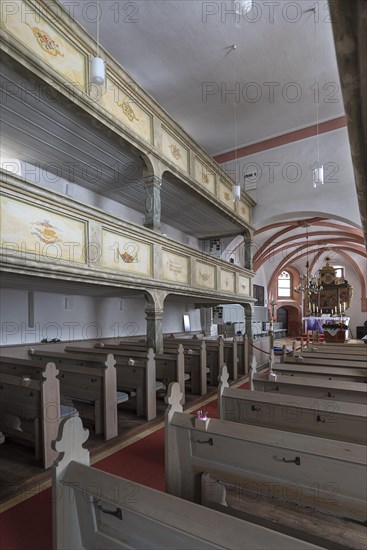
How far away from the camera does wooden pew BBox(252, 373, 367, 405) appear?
3797 mm

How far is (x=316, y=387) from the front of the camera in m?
4.00

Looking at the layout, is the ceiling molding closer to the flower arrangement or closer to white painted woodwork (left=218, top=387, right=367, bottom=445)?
white painted woodwork (left=218, top=387, right=367, bottom=445)

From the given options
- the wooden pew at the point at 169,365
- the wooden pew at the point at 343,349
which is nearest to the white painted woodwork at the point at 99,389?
the wooden pew at the point at 169,365

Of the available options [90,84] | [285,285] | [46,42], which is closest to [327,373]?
[90,84]

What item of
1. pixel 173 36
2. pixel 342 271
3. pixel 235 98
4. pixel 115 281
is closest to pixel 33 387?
pixel 115 281

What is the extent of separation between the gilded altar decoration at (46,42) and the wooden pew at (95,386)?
13.5 feet

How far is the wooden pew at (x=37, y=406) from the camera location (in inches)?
151

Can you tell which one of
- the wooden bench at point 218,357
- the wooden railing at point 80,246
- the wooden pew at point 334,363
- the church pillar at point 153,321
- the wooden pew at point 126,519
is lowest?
the wooden bench at point 218,357

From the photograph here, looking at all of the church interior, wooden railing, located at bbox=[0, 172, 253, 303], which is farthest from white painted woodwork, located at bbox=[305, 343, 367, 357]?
wooden railing, located at bbox=[0, 172, 253, 303]

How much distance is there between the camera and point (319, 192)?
10.7m

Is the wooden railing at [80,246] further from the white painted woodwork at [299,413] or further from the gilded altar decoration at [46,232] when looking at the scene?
the white painted woodwork at [299,413]

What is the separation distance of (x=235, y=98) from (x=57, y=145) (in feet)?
16.7

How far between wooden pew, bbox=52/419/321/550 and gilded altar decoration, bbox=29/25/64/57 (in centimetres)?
476

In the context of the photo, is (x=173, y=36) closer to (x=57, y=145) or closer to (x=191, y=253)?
(x=57, y=145)
